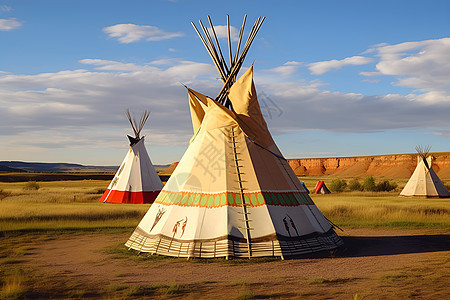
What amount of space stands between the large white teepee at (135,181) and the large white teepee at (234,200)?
14682 millimetres

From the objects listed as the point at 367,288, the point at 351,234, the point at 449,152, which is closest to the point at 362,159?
the point at 449,152

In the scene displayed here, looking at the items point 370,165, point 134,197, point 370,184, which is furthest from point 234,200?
point 370,165

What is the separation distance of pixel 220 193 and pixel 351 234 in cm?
748

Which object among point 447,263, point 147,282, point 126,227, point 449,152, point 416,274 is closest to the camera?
point 147,282

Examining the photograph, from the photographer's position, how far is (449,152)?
11481cm

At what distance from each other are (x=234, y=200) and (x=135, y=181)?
17.4 metres

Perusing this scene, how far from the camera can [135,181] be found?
91.8ft

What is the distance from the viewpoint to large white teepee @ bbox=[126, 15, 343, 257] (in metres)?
11.2

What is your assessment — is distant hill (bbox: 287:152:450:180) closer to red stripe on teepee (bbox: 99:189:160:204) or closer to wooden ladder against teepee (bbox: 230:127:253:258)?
red stripe on teepee (bbox: 99:189:160:204)

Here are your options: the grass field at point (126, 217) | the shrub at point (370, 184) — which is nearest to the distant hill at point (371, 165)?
the shrub at point (370, 184)

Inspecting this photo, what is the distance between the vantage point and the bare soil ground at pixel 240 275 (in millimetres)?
8188

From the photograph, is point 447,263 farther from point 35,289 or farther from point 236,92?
point 35,289

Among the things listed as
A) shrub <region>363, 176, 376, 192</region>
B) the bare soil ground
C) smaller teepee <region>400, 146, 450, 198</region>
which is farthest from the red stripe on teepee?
shrub <region>363, 176, 376, 192</region>

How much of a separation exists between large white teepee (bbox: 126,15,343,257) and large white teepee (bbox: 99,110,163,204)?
14682 mm
